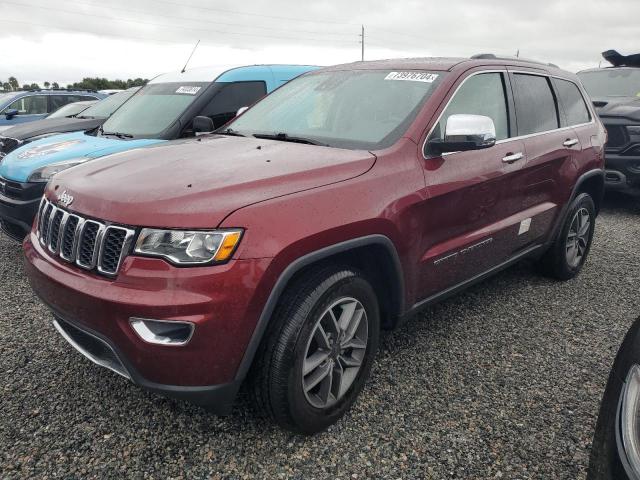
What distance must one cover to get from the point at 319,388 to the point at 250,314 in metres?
0.63

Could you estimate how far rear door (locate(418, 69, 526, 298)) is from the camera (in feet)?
8.89

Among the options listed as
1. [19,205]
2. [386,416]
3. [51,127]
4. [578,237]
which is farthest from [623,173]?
[51,127]

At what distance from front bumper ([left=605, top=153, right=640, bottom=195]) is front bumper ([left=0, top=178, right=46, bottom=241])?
22.4ft

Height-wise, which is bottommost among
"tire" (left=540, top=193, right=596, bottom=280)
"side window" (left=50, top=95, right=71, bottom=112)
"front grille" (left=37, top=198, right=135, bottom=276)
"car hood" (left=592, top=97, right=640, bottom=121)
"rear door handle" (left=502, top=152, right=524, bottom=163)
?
"tire" (left=540, top=193, right=596, bottom=280)

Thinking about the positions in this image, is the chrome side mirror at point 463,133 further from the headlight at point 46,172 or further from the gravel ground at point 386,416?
the headlight at point 46,172

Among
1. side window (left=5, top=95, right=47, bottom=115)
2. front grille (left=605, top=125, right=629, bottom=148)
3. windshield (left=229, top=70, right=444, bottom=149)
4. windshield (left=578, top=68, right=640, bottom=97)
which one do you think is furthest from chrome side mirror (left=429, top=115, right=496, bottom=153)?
side window (left=5, top=95, right=47, bottom=115)

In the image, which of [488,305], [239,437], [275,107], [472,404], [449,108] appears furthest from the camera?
[488,305]

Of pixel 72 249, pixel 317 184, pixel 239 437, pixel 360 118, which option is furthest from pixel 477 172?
pixel 72 249

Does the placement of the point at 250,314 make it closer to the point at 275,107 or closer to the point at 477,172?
the point at 477,172

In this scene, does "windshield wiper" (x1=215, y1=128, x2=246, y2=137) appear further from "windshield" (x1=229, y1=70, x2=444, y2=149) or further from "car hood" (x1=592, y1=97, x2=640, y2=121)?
"car hood" (x1=592, y1=97, x2=640, y2=121)

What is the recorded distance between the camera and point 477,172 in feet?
9.66

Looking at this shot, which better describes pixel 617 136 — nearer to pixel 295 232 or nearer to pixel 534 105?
pixel 534 105

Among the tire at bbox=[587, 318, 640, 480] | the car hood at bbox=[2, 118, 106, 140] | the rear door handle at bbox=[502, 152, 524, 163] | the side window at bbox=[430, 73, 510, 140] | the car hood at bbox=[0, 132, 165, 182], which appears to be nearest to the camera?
the tire at bbox=[587, 318, 640, 480]

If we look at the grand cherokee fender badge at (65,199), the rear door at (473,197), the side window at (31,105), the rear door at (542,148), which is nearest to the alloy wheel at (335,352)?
the rear door at (473,197)
